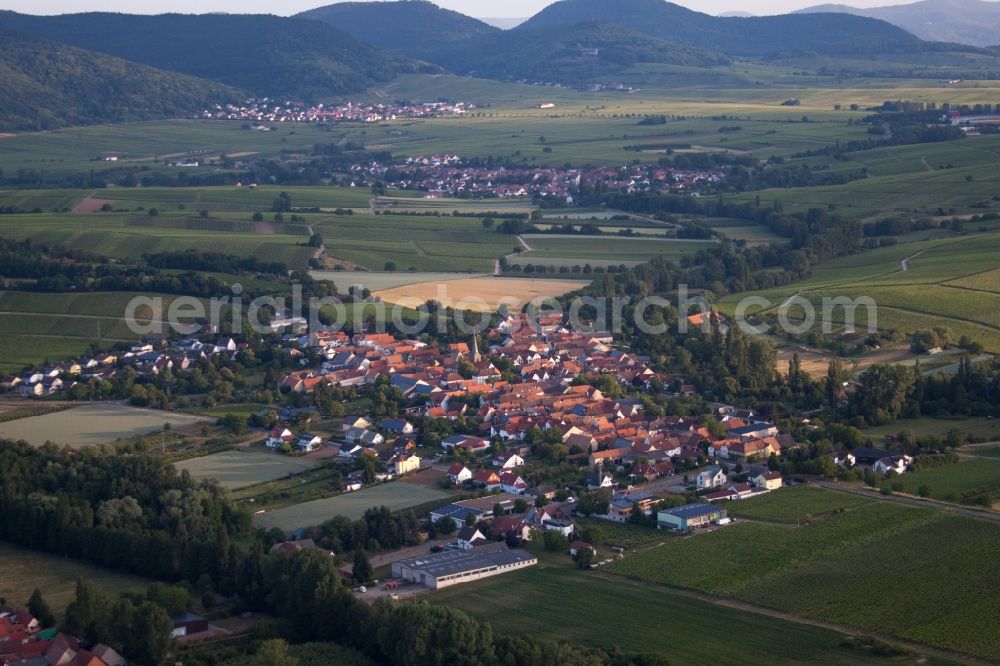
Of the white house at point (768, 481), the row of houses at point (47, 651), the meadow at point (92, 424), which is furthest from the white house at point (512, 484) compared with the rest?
the row of houses at point (47, 651)

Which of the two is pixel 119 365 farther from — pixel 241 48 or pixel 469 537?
pixel 241 48

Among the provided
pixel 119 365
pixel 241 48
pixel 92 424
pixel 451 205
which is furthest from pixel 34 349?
pixel 241 48

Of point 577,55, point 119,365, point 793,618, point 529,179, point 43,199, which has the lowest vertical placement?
point 793,618

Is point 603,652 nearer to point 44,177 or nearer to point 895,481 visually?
point 895,481

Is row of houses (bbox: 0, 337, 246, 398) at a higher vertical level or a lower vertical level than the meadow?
higher

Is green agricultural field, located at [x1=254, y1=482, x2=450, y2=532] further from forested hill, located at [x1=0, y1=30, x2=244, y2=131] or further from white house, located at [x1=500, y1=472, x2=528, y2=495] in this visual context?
forested hill, located at [x1=0, y1=30, x2=244, y2=131]

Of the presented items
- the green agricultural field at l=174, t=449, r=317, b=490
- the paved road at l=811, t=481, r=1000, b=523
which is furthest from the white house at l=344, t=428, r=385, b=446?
the paved road at l=811, t=481, r=1000, b=523

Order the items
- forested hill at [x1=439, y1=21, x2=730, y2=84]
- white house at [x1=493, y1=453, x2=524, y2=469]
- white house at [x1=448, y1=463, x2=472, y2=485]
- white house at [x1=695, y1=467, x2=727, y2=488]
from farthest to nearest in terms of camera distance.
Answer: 1. forested hill at [x1=439, y1=21, x2=730, y2=84]
2. white house at [x1=493, y1=453, x2=524, y2=469]
3. white house at [x1=448, y1=463, x2=472, y2=485]
4. white house at [x1=695, y1=467, x2=727, y2=488]
